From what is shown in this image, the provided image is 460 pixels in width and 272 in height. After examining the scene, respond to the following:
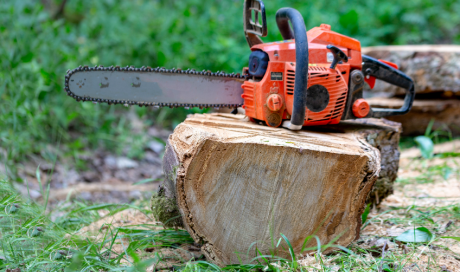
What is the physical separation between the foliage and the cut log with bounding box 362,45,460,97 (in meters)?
1.57

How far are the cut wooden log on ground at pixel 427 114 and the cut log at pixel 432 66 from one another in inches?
4.9

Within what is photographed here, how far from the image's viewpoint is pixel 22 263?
1515 mm

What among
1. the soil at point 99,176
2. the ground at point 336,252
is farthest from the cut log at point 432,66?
the soil at point 99,176

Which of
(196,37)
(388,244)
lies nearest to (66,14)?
(196,37)

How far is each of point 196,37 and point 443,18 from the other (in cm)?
440

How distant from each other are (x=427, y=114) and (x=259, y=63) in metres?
2.84

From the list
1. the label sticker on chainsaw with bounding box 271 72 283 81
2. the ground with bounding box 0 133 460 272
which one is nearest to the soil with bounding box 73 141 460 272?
the ground with bounding box 0 133 460 272

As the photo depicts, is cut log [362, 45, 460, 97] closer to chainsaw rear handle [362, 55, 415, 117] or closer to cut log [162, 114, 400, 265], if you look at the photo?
chainsaw rear handle [362, 55, 415, 117]

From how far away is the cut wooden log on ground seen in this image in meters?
3.88

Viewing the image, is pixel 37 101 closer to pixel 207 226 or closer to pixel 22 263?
pixel 22 263

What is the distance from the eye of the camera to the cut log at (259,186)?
1573mm

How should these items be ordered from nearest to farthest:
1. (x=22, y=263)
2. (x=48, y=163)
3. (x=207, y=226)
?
1. (x=22, y=263)
2. (x=207, y=226)
3. (x=48, y=163)

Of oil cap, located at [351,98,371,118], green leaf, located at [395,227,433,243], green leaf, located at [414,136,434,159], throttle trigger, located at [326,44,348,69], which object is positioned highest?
throttle trigger, located at [326,44,348,69]

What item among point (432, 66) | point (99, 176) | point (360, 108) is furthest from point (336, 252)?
point (432, 66)
